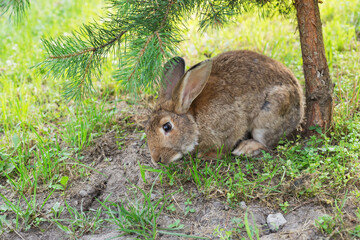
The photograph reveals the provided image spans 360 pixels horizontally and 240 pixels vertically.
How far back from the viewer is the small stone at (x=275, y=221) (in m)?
2.70

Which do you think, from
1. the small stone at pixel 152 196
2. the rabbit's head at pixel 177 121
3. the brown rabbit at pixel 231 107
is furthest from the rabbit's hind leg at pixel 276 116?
the small stone at pixel 152 196

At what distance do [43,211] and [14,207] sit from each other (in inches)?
8.3

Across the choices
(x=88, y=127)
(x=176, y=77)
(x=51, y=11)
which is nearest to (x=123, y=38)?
(x=176, y=77)

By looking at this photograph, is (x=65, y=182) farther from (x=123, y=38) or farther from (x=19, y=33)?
(x=19, y=33)

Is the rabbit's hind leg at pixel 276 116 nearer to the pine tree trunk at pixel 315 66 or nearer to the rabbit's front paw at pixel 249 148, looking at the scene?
the rabbit's front paw at pixel 249 148

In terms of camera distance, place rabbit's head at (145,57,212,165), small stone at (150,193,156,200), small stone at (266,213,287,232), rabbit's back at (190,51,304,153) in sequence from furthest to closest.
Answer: rabbit's back at (190,51,304,153), rabbit's head at (145,57,212,165), small stone at (150,193,156,200), small stone at (266,213,287,232)

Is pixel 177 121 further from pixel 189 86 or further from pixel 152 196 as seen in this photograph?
pixel 152 196

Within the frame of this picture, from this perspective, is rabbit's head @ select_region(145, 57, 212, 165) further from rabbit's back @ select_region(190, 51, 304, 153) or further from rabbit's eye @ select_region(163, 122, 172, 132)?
rabbit's back @ select_region(190, 51, 304, 153)

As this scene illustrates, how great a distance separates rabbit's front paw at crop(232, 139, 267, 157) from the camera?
143 inches

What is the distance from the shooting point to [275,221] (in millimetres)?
2744

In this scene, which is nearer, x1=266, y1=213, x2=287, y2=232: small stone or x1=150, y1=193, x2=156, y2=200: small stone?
x1=266, y1=213, x2=287, y2=232: small stone

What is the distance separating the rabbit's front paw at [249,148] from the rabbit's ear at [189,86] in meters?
0.64

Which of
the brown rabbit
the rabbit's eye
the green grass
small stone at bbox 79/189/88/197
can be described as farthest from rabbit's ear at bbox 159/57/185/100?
small stone at bbox 79/189/88/197

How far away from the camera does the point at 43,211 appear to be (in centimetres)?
302
